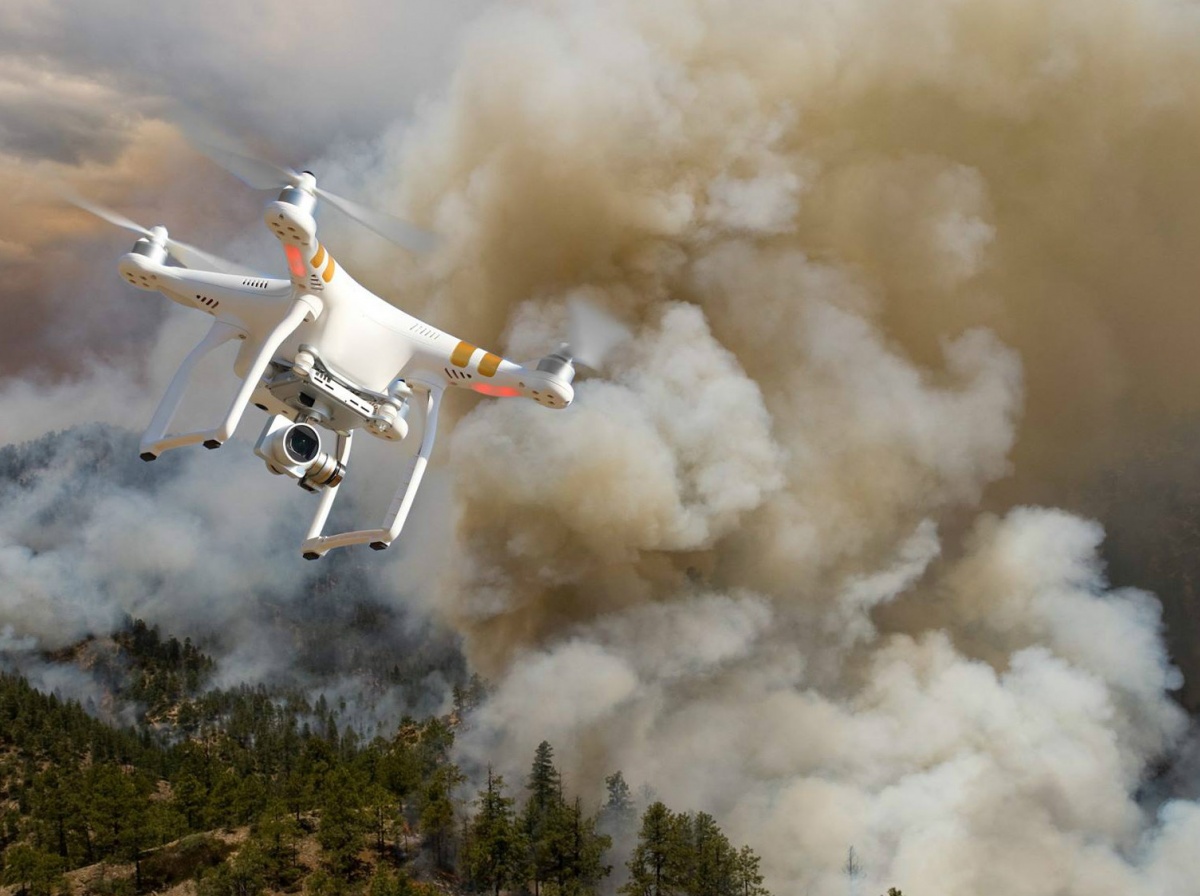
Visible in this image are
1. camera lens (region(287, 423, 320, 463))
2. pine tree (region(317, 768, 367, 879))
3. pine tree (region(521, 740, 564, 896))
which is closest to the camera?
camera lens (region(287, 423, 320, 463))

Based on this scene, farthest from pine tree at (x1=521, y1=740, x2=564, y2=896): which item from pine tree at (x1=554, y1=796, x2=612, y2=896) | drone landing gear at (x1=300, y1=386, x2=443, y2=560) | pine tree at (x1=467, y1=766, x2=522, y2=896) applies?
drone landing gear at (x1=300, y1=386, x2=443, y2=560)

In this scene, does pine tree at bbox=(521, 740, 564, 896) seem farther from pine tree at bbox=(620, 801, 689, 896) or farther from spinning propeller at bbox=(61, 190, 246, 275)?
spinning propeller at bbox=(61, 190, 246, 275)

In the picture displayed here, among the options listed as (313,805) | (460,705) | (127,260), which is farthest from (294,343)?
(460,705)

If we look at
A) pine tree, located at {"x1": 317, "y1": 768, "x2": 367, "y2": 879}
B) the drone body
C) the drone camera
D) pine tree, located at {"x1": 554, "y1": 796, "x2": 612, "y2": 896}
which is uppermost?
the drone body

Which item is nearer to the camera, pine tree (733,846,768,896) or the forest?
pine tree (733,846,768,896)

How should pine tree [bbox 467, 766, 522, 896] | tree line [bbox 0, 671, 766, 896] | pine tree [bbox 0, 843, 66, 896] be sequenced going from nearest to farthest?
pine tree [bbox 0, 843, 66, 896], tree line [bbox 0, 671, 766, 896], pine tree [bbox 467, 766, 522, 896]

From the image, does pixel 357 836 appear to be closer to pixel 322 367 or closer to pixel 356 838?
pixel 356 838

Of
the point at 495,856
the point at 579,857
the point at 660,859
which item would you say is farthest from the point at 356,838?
the point at 660,859

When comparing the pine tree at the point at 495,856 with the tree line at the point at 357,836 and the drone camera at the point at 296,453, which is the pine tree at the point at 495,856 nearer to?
the tree line at the point at 357,836
